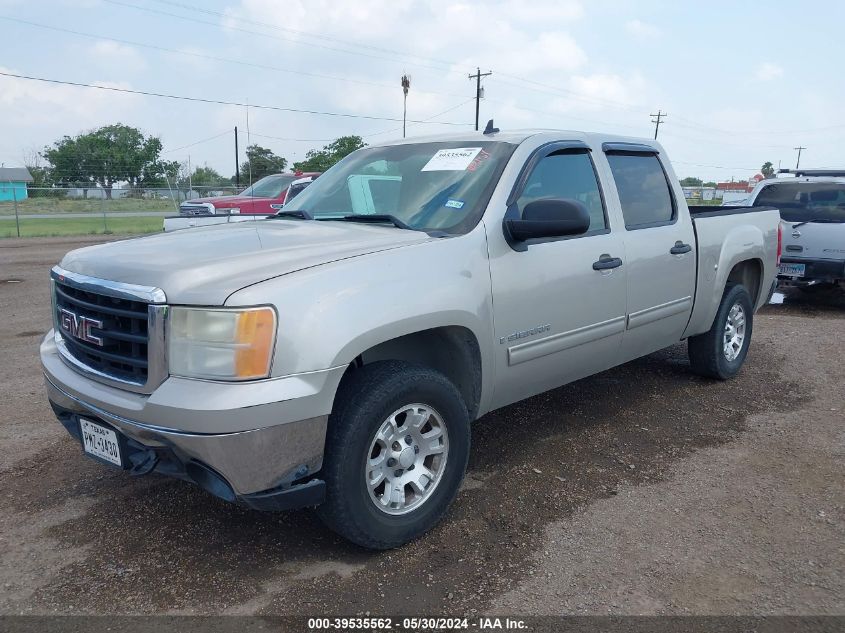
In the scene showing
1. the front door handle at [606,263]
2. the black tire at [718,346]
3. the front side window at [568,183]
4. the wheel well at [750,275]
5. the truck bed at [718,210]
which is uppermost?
the front side window at [568,183]

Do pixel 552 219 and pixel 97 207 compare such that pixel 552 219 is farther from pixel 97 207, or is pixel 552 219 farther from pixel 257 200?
pixel 97 207

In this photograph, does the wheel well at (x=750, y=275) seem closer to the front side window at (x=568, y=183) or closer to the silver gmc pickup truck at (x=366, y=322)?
the silver gmc pickup truck at (x=366, y=322)

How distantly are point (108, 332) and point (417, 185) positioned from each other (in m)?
1.80

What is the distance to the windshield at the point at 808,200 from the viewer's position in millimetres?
A: 9133

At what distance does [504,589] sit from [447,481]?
1.92 feet

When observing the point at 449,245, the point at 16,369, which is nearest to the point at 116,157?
the point at 16,369

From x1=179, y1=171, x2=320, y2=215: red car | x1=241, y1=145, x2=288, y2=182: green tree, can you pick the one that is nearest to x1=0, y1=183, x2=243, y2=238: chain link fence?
x1=179, y1=171, x2=320, y2=215: red car

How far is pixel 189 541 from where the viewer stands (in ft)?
10.8

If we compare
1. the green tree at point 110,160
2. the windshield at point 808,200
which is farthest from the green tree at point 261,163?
the windshield at point 808,200

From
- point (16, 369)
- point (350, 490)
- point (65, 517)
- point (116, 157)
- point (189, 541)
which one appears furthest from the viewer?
point (116, 157)

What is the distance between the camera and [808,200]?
370 inches

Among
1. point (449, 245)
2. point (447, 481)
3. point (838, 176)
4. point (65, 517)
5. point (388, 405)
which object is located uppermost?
point (838, 176)

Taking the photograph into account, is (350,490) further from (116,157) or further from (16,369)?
Answer: (116,157)

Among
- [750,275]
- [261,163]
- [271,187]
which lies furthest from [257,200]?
[261,163]
